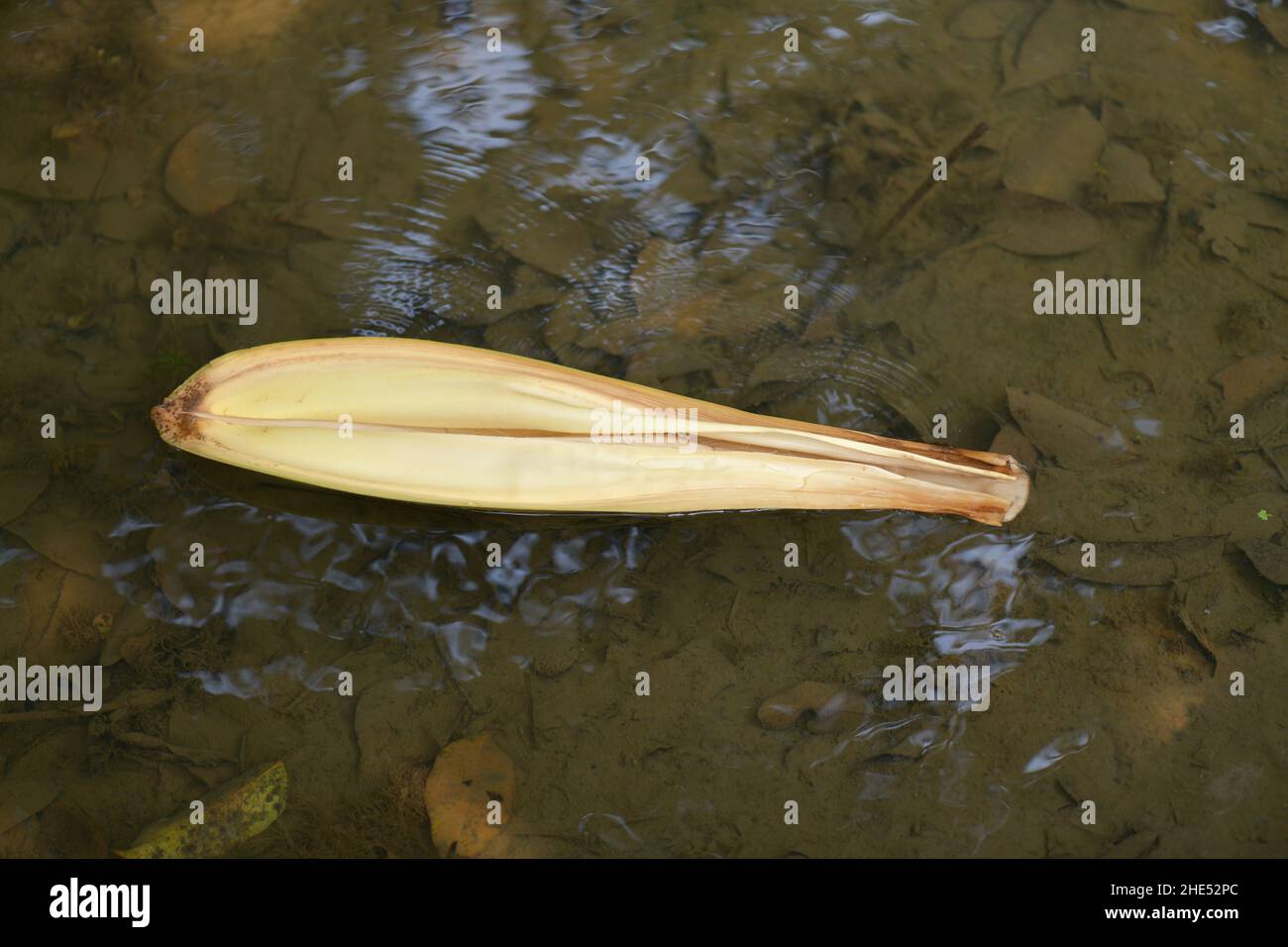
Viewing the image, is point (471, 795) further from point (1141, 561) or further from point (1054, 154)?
point (1054, 154)

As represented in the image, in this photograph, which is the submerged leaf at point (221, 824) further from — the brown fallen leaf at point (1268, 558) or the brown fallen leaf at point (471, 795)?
the brown fallen leaf at point (1268, 558)

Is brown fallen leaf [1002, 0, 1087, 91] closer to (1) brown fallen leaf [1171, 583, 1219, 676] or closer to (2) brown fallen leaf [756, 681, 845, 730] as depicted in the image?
(1) brown fallen leaf [1171, 583, 1219, 676]

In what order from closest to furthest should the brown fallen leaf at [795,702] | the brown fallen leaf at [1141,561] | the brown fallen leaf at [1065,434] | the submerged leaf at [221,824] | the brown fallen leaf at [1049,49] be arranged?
the submerged leaf at [221,824]
the brown fallen leaf at [795,702]
the brown fallen leaf at [1141,561]
the brown fallen leaf at [1065,434]
the brown fallen leaf at [1049,49]

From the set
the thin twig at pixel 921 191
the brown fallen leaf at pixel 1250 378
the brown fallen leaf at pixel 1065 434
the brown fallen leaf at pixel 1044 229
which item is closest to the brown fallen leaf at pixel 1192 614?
the brown fallen leaf at pixel 1065 434

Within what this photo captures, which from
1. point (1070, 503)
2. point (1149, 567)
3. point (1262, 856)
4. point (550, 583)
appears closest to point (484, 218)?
point (550, 583)

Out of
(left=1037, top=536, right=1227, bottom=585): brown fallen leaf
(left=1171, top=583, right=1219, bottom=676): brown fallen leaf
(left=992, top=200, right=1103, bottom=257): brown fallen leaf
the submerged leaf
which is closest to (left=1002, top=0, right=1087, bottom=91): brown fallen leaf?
(left=992, top=200, right=1103, bottom=257): brown fallen leaf
